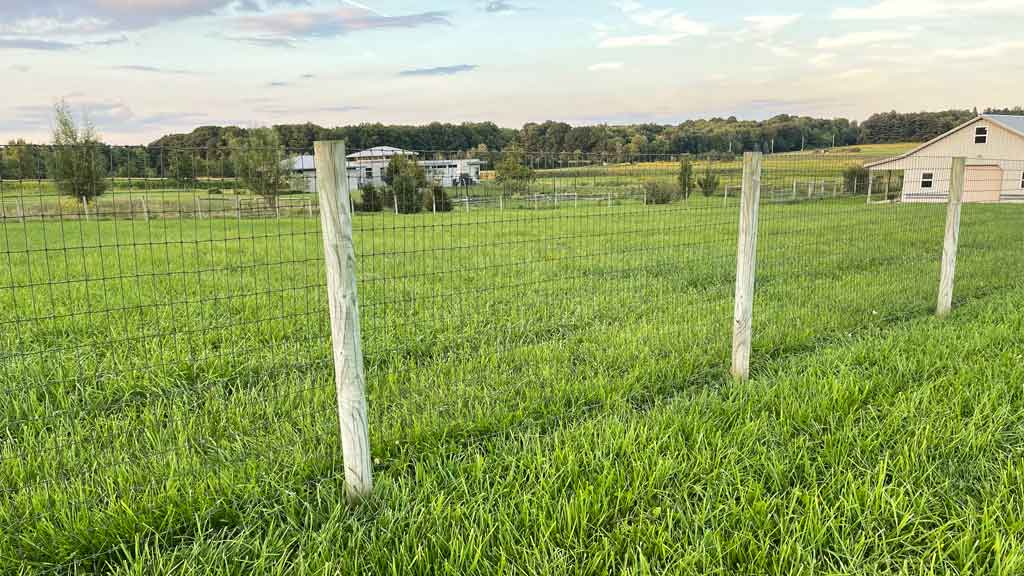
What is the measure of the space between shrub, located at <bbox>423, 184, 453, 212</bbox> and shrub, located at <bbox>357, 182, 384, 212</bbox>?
0.35 metres

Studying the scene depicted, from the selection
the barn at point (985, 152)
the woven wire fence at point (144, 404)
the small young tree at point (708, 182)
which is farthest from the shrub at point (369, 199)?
the barn at point (985, 152)

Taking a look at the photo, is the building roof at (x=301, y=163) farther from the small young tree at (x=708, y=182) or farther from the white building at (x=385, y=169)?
the small young tree at (x=708, y=182)

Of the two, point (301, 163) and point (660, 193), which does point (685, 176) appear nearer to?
point (660, 193)

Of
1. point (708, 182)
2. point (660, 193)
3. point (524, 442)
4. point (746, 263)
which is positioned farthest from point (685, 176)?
point (524, 442)

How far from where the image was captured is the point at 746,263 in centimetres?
519

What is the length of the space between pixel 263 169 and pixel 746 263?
3.77 m

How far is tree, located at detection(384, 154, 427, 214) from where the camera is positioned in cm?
453

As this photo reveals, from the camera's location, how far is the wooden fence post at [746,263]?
203 inches

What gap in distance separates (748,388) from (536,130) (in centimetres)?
396

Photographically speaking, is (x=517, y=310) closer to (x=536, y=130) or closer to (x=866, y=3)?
(x=536, y=130)

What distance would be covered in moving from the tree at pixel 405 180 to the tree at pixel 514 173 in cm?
59

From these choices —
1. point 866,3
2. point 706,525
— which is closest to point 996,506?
point 706,525

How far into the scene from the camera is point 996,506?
10.0 ft

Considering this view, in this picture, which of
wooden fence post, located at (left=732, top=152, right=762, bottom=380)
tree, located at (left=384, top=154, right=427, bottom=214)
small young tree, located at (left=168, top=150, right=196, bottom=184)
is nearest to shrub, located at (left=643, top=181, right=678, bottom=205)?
wooden fence post, located at (left=732, top=152, right=762, bottom=380)
